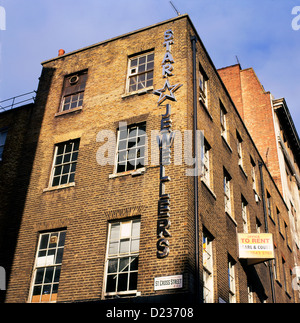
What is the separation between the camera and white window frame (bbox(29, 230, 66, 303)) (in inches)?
580

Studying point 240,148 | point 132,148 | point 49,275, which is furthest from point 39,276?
point 240,148

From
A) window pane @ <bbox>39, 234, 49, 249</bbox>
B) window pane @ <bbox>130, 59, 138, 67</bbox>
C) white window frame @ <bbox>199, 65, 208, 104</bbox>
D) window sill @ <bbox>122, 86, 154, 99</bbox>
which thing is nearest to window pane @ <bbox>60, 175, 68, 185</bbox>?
window pane @ <bbox>39, 234, 49, 249</bbox>

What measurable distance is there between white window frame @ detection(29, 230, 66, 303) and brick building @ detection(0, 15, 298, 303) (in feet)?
0.13

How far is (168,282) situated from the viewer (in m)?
12.8

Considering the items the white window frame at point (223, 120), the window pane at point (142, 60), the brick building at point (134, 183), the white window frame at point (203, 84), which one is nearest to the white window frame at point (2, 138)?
the brick building at point (134, 183)

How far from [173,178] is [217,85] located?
24.9 ft

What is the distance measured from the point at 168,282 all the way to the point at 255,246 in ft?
21.4

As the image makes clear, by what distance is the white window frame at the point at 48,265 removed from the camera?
14734mm

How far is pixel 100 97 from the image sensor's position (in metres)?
18.2

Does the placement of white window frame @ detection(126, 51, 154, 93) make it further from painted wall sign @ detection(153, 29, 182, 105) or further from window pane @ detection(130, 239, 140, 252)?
window pane @ detection(130, 239, 140, 252)

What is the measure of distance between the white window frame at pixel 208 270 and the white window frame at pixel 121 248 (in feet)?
8.58
